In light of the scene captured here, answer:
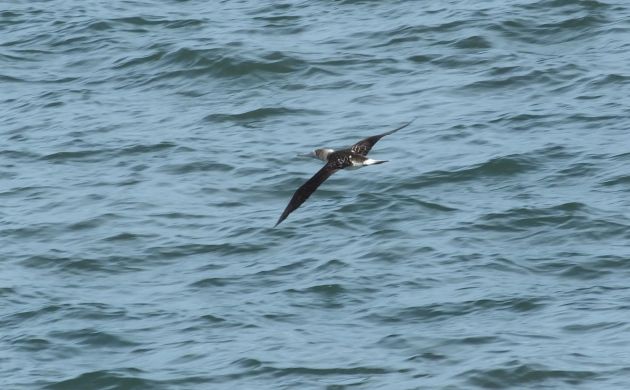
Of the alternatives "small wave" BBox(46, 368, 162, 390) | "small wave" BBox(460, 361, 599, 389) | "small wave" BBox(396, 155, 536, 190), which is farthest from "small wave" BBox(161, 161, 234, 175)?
"small wave" BBox(460, 361, 599, 389)

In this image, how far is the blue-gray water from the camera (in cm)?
1324

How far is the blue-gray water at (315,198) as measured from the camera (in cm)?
1324

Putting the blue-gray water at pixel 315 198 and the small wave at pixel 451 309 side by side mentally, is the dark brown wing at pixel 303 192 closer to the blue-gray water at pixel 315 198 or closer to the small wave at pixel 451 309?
the blue-gray water at pixel 315 198

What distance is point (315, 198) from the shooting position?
1670 cm

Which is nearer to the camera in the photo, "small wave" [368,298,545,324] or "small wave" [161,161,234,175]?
"small wave" [368,298,545,324]

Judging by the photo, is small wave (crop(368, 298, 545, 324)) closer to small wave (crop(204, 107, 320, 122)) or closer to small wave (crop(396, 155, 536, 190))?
small wave (crop(396, 155, 536, 190))

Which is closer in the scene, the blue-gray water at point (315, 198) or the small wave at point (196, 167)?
the blue-gray water at point (315, 198)

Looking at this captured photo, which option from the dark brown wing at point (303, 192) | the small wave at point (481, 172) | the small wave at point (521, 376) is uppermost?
the dark brown wing at point (303, 192)

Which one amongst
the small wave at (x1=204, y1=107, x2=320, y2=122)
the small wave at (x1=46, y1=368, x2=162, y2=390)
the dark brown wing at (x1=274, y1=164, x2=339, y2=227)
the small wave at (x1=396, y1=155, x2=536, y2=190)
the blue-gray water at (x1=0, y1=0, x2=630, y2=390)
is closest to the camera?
the dark brown wing at (x1=274, y1=164, x2=339, y2=227)

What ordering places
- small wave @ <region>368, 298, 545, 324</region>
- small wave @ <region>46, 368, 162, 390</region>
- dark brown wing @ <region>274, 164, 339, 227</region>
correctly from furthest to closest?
small wave @ <region>368, 298, 545, 324</region>
small wave @ <region>46, 368, 162, 390</region>
dark brown wing @ <region>274, 164, 339, 227</region>

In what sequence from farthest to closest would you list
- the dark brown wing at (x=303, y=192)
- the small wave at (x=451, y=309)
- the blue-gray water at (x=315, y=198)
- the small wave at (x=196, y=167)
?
the small wave at (x=196, y=167)
the small wave at (x=451, y=309)
the blue-gray water at (x=315, y=198)
the dark brown wing at (x=303, y=192)

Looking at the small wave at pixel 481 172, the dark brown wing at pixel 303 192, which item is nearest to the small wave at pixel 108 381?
the dark brown wing at pixel 303 192

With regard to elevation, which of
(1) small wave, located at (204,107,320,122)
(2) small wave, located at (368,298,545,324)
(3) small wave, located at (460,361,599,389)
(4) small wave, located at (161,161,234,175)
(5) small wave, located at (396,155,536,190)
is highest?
(1) small wave, located at (204,107,320,122)

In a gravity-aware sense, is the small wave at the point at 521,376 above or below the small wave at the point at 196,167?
below
